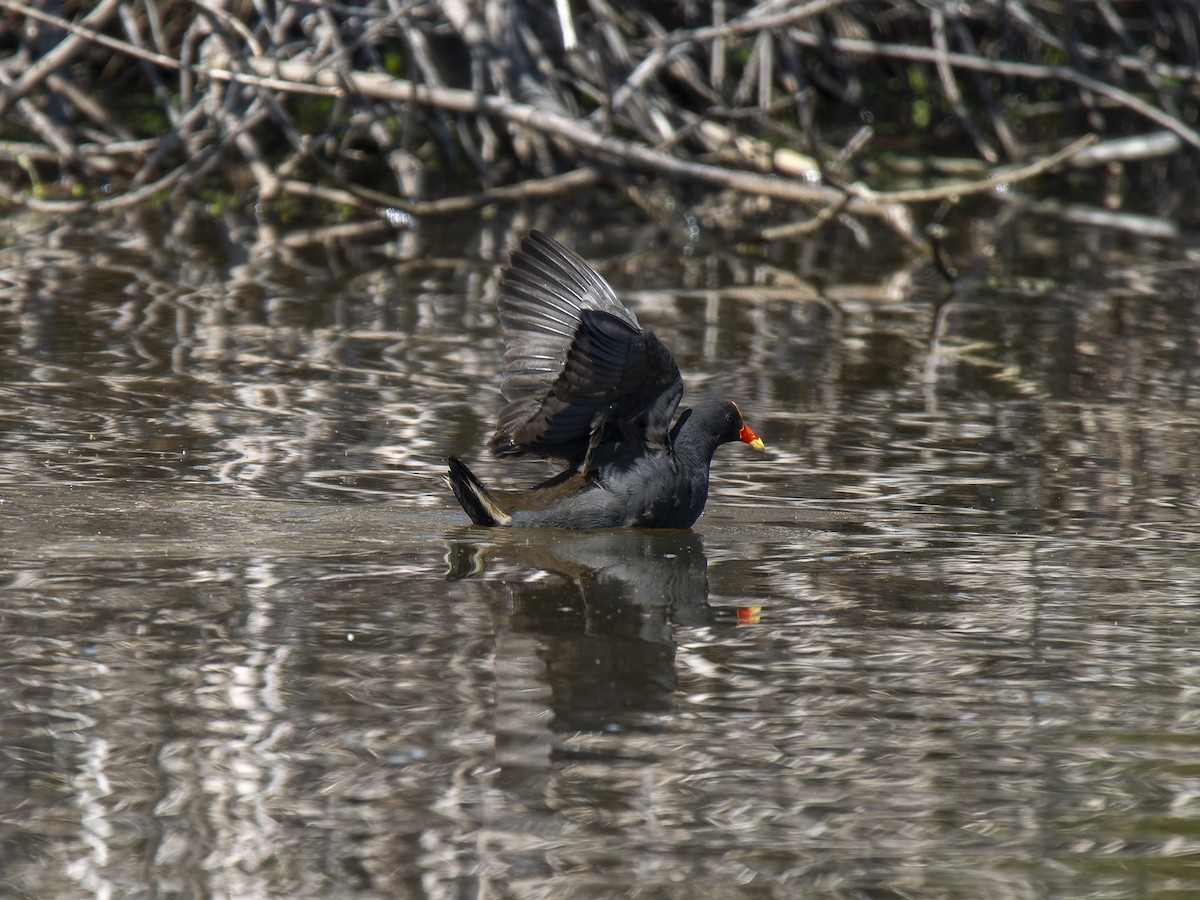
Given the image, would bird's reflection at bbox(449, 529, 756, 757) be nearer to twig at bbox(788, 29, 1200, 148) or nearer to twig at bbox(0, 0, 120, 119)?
twig at bbox(0, 0, 120, 119)

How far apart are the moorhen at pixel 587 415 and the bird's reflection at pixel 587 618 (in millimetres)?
114

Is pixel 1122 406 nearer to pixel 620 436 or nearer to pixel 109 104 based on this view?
pixel 620 436

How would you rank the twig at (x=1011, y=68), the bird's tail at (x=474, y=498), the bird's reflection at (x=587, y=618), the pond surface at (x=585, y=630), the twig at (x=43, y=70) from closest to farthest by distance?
the pond surface at (x=585, y=630)
the bird's reflection at (x=587, y=618)
the bird's tail at (x=474, y=498)
the twig at (x=43, y=70)
the twig at (x=1011, y=68)

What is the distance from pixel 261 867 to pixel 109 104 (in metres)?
12.4

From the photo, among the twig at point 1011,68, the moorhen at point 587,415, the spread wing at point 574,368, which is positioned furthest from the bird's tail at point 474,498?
the twig at point 1011,68

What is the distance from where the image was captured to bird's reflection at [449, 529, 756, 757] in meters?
3.96

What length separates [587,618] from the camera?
4.71 metres

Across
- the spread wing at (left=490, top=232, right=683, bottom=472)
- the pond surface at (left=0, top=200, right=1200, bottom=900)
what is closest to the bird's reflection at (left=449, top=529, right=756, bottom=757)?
the pond surface at (left=0, top=200, right=1200, bottom=900)

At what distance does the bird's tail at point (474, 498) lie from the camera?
5.25m

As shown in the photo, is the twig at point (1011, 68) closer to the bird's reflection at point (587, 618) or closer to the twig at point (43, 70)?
the twig at point (43, 70)

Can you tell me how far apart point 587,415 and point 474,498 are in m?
0.48

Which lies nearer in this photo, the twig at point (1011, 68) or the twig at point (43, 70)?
the twig at point (43, 70)

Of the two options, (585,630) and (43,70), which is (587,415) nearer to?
(585,630)

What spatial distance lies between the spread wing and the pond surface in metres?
0.33
